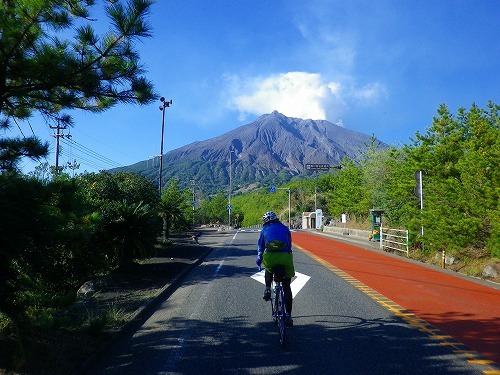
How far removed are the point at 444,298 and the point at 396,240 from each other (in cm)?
1374

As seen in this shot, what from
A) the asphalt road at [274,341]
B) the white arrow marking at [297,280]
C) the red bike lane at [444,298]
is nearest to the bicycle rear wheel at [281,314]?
the asphalt road at [274,341]

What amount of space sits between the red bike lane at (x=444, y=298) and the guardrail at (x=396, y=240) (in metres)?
4.79

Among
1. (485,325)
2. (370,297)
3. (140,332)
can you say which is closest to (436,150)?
(370,297)

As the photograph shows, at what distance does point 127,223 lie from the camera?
12578 millimetres

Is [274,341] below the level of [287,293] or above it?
below

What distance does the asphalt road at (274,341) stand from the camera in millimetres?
4820

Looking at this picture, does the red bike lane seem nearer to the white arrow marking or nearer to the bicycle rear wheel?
the white arrow marking

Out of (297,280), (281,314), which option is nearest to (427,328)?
(281,314)

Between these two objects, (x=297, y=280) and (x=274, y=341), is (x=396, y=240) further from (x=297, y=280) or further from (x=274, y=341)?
(x=274, y=341)

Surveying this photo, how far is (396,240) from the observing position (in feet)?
74.3

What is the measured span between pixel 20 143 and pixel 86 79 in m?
1.17

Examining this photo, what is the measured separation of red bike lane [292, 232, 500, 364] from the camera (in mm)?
6297

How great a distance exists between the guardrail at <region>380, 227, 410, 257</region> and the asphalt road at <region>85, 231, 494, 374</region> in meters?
12.1

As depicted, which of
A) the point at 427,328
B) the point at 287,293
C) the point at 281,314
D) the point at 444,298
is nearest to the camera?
the point at 281,314
